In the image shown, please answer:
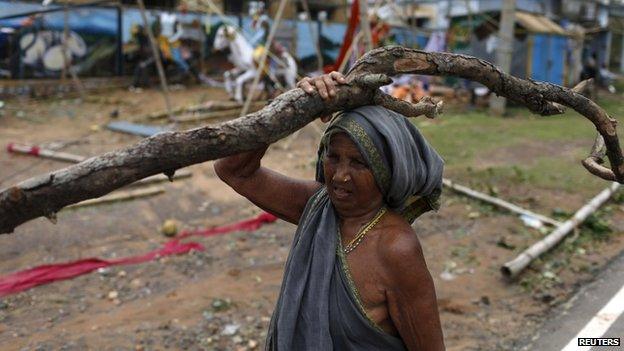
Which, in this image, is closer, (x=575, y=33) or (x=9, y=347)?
(x=9, y=347)

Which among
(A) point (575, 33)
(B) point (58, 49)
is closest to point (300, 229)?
(B) point (58, 49)

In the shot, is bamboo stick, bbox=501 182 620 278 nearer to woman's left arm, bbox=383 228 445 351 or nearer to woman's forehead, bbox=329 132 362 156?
woman's left arm, bbox=383 228 445 351

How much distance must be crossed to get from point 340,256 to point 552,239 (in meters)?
3.89

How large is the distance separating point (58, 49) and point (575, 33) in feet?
48.1

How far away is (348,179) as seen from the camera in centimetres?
155

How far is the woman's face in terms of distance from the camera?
1.55 meters

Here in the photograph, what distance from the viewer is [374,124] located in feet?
4.97

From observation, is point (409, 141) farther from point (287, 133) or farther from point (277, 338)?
point (277, 338)

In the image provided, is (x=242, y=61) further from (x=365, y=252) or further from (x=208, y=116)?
(x=365, y=252)

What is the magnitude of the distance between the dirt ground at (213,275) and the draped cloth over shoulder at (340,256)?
76.7 inches

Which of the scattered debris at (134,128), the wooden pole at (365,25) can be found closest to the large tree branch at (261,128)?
the wooden pole at (365,25)

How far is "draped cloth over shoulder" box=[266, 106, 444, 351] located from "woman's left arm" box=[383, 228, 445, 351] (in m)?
0.06

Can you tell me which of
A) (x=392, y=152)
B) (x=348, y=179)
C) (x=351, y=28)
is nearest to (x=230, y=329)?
(x=348, y=179)

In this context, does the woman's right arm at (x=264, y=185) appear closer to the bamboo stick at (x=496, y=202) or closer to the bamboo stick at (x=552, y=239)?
the bamboo stick at (x=552, y=239)
